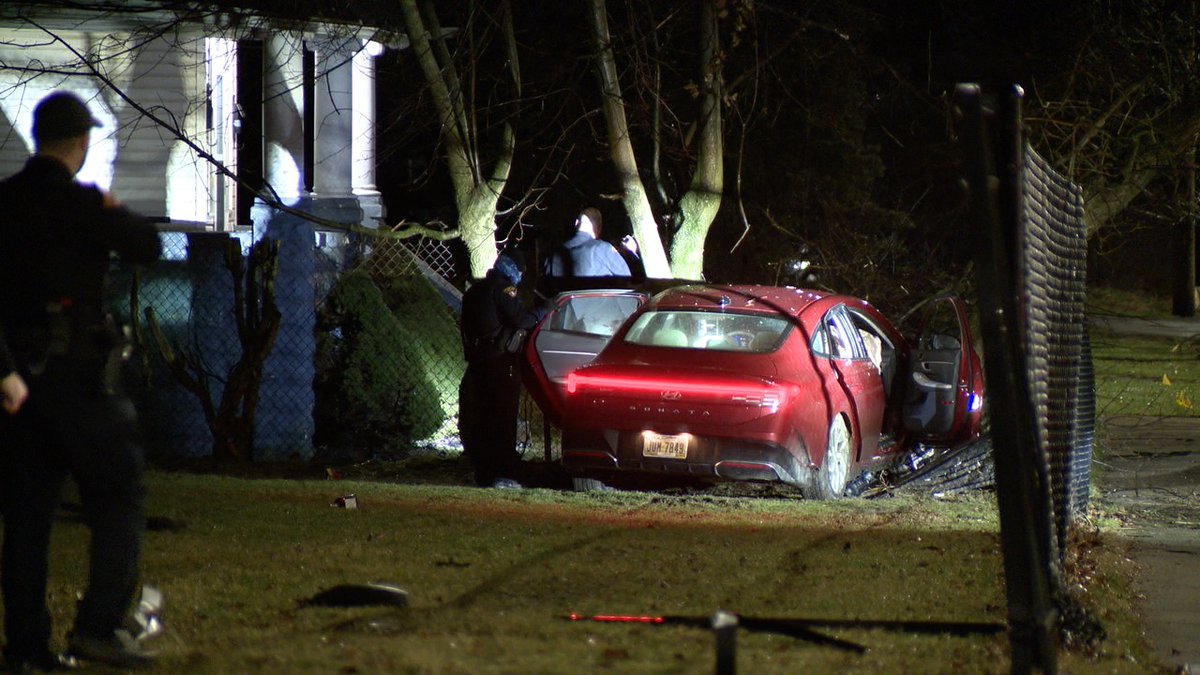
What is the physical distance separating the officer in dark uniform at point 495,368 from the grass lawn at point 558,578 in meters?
1.15

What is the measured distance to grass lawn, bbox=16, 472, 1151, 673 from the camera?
5.19 meters

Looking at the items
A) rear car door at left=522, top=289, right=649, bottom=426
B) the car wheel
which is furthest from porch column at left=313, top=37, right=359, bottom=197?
the car wheel

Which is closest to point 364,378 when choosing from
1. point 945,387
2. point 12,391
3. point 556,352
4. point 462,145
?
point 462,145

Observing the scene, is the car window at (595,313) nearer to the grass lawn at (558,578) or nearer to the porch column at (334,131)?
the grass lawn at (558,578)

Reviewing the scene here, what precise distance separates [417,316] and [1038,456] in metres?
9.59

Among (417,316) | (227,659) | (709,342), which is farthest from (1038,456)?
(417,316)

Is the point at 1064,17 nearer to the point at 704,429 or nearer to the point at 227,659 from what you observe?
the point at 704,429

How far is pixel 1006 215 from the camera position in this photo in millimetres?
5066

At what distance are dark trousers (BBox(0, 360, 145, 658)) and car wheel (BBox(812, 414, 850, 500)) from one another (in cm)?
591

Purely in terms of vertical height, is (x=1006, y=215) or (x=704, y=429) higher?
(x=1006, y=215)

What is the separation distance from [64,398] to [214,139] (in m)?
12.5

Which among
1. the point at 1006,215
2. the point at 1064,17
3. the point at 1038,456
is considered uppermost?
the point at 1064,17

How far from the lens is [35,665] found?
4621 mm

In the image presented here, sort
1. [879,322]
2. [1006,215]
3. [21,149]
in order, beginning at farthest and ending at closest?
[21,149] < [879,322] < [1006,215]
